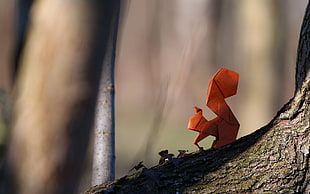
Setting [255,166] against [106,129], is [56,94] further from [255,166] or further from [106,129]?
[106,129]

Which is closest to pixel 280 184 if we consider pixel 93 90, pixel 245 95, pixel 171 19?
pixel 93 90

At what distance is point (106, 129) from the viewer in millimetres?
2072

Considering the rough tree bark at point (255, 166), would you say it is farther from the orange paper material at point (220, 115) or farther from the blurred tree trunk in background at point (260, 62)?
the blurred tree trunk in background at point (260, 62)

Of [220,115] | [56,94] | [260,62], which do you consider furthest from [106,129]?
[260,62]

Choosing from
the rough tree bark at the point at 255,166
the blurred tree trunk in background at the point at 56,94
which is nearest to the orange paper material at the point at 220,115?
the rough tree bark at the point at 255,166

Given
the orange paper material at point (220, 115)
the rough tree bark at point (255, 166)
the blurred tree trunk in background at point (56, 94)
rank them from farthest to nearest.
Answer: the orange paper material at point (220, 115)
the rough tree bark at point (255, 166)
the blurred tree trunk in background at point (56, 94)

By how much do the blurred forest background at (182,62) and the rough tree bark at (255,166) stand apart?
51 centimetres

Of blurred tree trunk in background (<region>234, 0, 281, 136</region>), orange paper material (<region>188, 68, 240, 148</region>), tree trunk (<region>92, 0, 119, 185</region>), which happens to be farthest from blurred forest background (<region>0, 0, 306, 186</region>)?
orange paper material (<region>188, 68, 240, 148</region>)

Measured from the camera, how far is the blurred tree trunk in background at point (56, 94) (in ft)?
3.16

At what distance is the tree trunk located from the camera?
2.03 meters

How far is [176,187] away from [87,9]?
2.22 feet

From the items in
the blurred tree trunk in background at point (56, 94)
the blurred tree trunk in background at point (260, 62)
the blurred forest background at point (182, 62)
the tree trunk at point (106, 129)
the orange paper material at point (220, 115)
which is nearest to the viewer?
the blurred tree trunk in background at point (56, 94)

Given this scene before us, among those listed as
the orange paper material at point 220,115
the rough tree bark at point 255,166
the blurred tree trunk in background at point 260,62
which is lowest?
the rough tree bark at point 255,166

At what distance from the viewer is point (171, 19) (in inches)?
268
